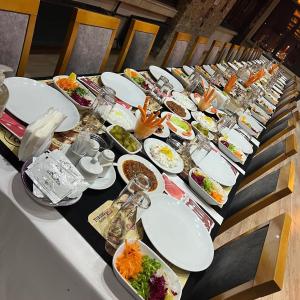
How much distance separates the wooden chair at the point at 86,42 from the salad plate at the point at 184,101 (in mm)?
564

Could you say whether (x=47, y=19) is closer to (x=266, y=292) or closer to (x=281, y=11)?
(x=266, y=292)

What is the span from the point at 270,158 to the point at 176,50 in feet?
5.27

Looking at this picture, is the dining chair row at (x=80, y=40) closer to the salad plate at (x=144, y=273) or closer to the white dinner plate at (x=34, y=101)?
the white dinner plate at (x=34, y=101)

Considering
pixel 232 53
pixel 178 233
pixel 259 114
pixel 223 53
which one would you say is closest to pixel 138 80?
pixel 178 233

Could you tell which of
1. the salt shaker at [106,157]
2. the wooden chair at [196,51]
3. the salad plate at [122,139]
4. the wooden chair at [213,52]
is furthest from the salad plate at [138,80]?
the wooden chair at [213,52]

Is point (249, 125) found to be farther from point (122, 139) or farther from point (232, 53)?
point (232, 53)

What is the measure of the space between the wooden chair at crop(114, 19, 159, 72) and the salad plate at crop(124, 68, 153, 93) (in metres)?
0.41

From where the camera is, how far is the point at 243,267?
107cm

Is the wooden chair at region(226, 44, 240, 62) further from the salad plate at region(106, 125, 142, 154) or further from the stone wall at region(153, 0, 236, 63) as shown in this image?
the salad plate at region(106, 125, 142, 154)

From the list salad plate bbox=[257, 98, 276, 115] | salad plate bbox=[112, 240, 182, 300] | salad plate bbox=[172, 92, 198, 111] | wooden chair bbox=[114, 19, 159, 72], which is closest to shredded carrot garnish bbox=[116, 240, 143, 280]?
salad plate bbox=[112, 240, 182, 300]

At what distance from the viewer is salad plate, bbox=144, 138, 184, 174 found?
1.36 meters

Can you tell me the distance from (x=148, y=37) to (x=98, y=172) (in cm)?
198

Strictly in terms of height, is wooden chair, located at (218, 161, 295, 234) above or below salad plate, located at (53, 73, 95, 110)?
below

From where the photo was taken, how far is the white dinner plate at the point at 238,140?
2.12 meters
